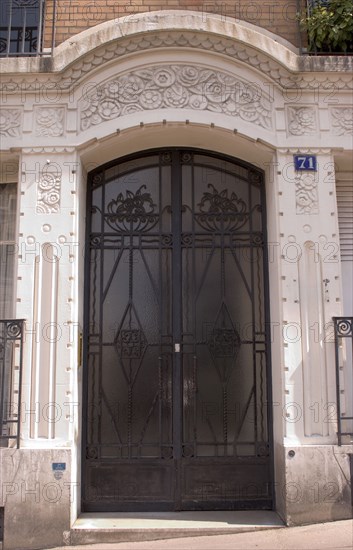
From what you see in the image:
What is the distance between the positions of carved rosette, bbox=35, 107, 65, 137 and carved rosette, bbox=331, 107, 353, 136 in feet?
9.27

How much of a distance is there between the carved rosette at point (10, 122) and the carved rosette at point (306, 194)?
116 inches

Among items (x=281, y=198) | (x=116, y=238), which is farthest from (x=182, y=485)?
(x=281, y=198)

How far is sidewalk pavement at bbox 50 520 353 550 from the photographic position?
5149 millimetres

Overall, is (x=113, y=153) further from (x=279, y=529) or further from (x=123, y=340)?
(x=279, y=529)

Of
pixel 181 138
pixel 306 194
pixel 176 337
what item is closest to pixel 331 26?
pixel 306 194

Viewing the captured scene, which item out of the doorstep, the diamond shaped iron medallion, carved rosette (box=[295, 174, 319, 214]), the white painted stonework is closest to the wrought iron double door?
the diamond shaped iron medallion

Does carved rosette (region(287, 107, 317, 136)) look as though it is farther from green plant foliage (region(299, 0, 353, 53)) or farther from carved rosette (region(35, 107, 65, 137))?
carved rosette (region(35, 107, 65, 137))

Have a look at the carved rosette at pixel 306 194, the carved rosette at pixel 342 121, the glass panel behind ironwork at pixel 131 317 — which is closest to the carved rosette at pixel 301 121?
the carved rosette at pixel 342 121

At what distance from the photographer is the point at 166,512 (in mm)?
5973

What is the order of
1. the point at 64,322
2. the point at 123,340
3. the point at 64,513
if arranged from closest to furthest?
1. the point at 64,513
2. the point at 64,322
3. the point at 123,340

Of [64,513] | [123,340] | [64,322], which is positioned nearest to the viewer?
[64,513]

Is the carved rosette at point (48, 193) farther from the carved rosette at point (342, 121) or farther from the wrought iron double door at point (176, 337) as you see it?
the carved rosette at point (342, 121)

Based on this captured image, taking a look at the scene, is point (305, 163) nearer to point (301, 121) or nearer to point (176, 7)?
point (301, 121)

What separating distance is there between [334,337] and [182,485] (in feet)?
7.05
